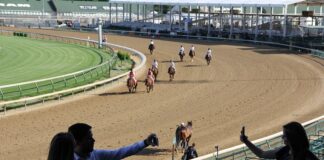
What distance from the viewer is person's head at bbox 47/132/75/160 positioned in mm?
2910

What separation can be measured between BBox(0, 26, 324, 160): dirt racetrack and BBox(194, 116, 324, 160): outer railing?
8.13 ft

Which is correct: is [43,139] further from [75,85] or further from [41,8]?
[41,8]

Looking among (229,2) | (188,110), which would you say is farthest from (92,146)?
(229,2)

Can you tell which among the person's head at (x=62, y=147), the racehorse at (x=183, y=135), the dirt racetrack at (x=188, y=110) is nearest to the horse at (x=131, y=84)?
the dirt racetrack at (x=188, y=110)

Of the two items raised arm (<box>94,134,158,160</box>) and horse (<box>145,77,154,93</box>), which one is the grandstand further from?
raised arm (<box>94,134,158,160</box>)

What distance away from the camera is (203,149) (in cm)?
1155

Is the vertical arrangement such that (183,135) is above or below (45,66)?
below

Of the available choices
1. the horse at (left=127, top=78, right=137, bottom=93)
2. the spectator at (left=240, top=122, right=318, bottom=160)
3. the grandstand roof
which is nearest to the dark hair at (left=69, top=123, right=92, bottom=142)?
the spectator at (left=240, top=122, right=318, bottom=160)

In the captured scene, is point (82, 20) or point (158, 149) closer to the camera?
point (158, 149)

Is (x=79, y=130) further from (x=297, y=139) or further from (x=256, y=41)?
(x=256, y=41)

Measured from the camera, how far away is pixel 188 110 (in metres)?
15.5

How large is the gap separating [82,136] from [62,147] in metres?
0.32

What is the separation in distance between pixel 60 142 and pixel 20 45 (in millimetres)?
31838

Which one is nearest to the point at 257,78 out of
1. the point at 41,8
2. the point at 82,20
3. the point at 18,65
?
the point at 18,65
